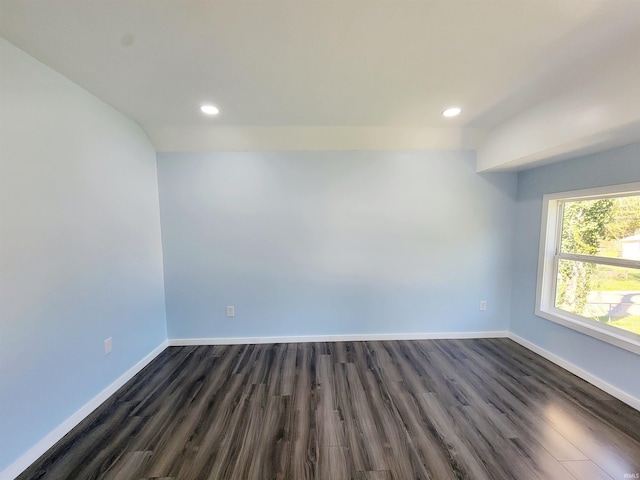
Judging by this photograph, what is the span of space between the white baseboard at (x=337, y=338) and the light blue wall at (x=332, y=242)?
0.06 meters

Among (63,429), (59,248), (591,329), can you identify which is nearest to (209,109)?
(59,248)

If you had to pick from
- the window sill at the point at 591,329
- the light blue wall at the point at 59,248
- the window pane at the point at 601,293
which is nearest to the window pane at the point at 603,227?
the window pane at the point at 601,293

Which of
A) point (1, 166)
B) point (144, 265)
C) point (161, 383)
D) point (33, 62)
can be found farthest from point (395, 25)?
point (161, 383)

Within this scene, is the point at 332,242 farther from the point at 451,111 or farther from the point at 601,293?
the point at 601,293

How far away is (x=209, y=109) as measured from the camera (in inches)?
84.1

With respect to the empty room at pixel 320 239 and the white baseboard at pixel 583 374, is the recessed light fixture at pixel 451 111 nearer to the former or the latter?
the empty room at pixel 320 239

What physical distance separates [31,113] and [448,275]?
3.83m

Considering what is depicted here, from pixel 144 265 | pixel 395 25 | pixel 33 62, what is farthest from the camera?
pixel 144 265

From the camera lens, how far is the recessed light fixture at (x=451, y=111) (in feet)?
7.00

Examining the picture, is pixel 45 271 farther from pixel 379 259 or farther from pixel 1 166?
pixel 379 259

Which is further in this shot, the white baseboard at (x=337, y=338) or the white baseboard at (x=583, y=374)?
the white baseboard at (x=337, y=338)

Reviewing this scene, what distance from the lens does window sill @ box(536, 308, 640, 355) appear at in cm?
195

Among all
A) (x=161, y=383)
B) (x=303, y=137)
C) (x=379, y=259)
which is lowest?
(x=161, y=383)

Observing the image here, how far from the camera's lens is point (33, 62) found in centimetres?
148
